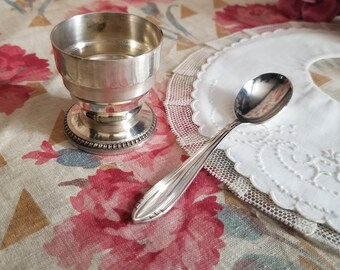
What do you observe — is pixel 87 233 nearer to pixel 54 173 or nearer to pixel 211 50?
pixel 54 173

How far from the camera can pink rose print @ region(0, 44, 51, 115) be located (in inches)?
15.8

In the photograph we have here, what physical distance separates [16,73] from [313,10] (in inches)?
17.6

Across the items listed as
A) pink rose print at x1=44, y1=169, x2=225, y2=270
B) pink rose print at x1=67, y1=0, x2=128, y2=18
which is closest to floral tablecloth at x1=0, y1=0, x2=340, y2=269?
pink rose print at x1=44, y1=169, x2=225, y2=270

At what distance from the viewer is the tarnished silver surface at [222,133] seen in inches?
11.2

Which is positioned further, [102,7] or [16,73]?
[102,7]

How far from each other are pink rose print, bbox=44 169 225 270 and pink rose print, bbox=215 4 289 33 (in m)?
0.35

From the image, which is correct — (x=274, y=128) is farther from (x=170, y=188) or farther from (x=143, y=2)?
(x=143, y=2)

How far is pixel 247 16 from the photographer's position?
0.62 meters

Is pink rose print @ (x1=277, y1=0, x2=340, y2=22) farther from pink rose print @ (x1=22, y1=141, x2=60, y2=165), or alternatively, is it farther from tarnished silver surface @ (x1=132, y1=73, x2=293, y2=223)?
pink rose print @ (x1=22, y1=141, x2=60, y2=165)

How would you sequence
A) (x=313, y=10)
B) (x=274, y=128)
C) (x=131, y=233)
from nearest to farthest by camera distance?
(x=131, y=233) → (x=274, y=128) → (x=313, y=10)

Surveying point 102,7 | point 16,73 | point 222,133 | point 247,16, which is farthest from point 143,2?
point 222,133

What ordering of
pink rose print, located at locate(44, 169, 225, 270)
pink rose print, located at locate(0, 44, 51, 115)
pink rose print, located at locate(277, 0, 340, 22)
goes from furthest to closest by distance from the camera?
pink rose print, located at locate(277, 0, 340, 22), pink rose print, located at locate(0, 44, 51, 115), pink rose print, located at locate(44, 169, 225, 270)

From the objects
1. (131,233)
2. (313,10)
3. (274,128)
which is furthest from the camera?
Answer: (313,10)

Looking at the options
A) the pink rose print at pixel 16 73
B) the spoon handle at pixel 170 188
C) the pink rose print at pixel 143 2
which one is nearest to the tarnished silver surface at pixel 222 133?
the spoon handle at pixel 170 188
